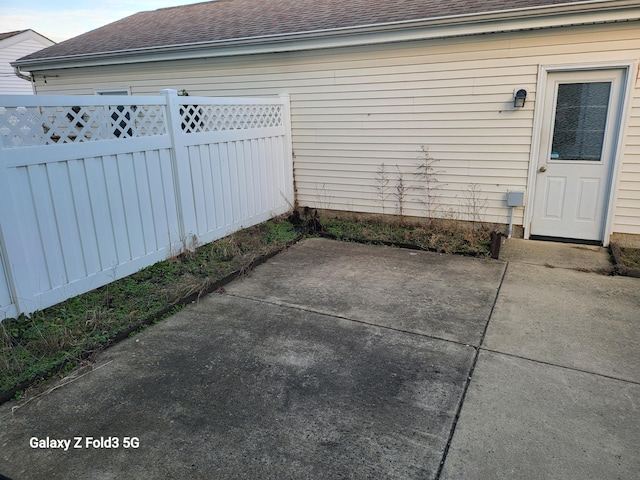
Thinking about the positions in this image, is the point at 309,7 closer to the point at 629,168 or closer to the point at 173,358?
the point at 629,168

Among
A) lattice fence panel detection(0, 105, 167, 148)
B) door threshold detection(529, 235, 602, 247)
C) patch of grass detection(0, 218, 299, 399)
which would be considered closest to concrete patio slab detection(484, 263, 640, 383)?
door threshold detection(529, 235, 602, 247)

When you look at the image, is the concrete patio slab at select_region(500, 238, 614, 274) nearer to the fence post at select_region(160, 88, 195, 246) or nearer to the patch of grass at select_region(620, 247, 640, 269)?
the patch of grass at select_region(620, 247, 640, 269)

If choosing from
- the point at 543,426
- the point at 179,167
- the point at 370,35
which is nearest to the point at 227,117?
the point at 179,167

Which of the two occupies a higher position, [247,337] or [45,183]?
[45,183]

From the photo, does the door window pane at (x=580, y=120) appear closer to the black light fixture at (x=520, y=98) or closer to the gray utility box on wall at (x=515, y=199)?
the black light fixture at (x=520, y=98)

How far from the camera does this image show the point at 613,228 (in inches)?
218

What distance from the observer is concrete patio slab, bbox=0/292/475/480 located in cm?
226

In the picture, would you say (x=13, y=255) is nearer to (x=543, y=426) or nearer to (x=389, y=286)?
(x=389, y=286)

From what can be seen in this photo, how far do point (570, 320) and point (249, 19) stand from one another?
24.5ft

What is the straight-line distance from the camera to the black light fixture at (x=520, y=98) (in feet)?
18.0

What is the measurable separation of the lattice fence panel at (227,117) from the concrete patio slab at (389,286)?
190 cm

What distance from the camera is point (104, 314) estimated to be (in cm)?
380

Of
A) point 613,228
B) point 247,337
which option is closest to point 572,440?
point 247,337

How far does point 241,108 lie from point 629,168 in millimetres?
5032
